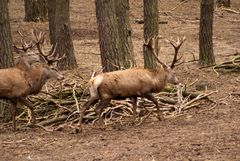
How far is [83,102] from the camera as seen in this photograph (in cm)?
1084

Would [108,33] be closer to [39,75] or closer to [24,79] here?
[39,75]

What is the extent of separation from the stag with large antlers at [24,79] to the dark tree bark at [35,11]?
14.4 meters

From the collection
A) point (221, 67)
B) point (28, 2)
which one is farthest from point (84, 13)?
point (221, 67)

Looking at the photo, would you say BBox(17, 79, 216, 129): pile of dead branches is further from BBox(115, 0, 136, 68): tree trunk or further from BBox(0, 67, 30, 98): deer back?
BBox(115, 0, 136, 68): tree trunk

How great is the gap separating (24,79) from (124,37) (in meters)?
3.67

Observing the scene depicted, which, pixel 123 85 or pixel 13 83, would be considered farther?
pixel 13 83

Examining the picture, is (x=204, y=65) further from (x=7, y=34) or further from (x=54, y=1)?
(x=7, y=34)

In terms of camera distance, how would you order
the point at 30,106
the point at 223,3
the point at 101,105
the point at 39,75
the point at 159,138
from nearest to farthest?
the point at 159,138 → the point at 101,105 → the point at 30,106 → the point at 39,75 → the point at 223,3

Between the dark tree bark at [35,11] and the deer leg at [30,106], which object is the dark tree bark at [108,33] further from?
the dark tree bark at [35,11]

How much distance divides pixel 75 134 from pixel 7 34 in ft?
8.85

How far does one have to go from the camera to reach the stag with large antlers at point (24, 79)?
9.67 m

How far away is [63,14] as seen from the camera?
51.0 feet

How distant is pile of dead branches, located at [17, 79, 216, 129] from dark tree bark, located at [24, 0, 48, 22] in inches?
522

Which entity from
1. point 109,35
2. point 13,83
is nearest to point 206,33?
point 109,35
